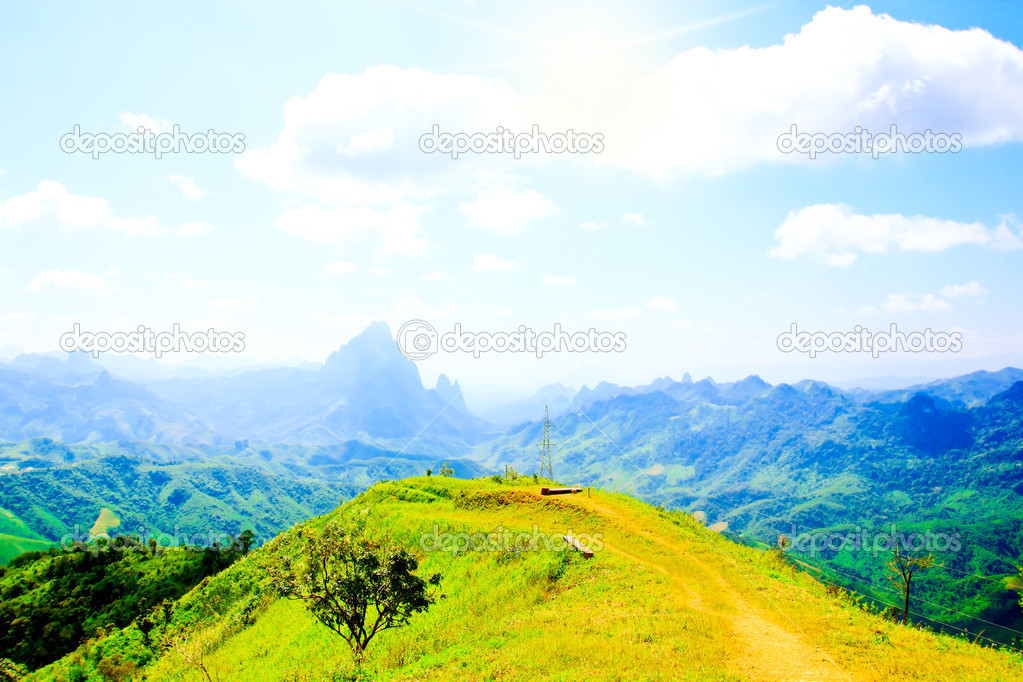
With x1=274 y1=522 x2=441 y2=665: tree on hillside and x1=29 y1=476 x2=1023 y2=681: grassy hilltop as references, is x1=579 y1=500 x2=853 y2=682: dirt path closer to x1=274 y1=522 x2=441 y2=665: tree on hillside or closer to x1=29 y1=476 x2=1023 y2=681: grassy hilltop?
x1=29 y1=476 x2=1023 y2=681: grassy hilltop

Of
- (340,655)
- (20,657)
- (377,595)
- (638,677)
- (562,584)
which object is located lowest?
(20,657)

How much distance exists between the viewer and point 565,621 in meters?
29.8

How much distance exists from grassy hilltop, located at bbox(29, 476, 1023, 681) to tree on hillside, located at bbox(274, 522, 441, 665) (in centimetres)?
216

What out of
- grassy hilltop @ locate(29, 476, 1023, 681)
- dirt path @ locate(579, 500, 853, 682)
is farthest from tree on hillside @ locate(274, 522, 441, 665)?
dirt path @ locate(579, 500, 853, 682)

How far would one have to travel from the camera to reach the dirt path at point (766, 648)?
21922 mm

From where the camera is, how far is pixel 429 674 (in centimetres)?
2598

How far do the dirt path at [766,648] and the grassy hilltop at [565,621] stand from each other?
90mm

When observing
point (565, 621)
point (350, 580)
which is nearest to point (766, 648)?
point (565, 621)

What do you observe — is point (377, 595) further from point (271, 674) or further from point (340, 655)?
point (271, 674)

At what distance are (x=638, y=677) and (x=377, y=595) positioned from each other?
1275cm

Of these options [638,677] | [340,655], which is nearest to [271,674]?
[340,655]

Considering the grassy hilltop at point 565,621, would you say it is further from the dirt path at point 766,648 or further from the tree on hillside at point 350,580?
the tree on hillside at point 350,580

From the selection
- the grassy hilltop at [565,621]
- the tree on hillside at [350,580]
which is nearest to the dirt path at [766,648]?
the grassy hilltop at [565,621]

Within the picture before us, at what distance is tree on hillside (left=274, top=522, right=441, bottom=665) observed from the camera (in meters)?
26.0
